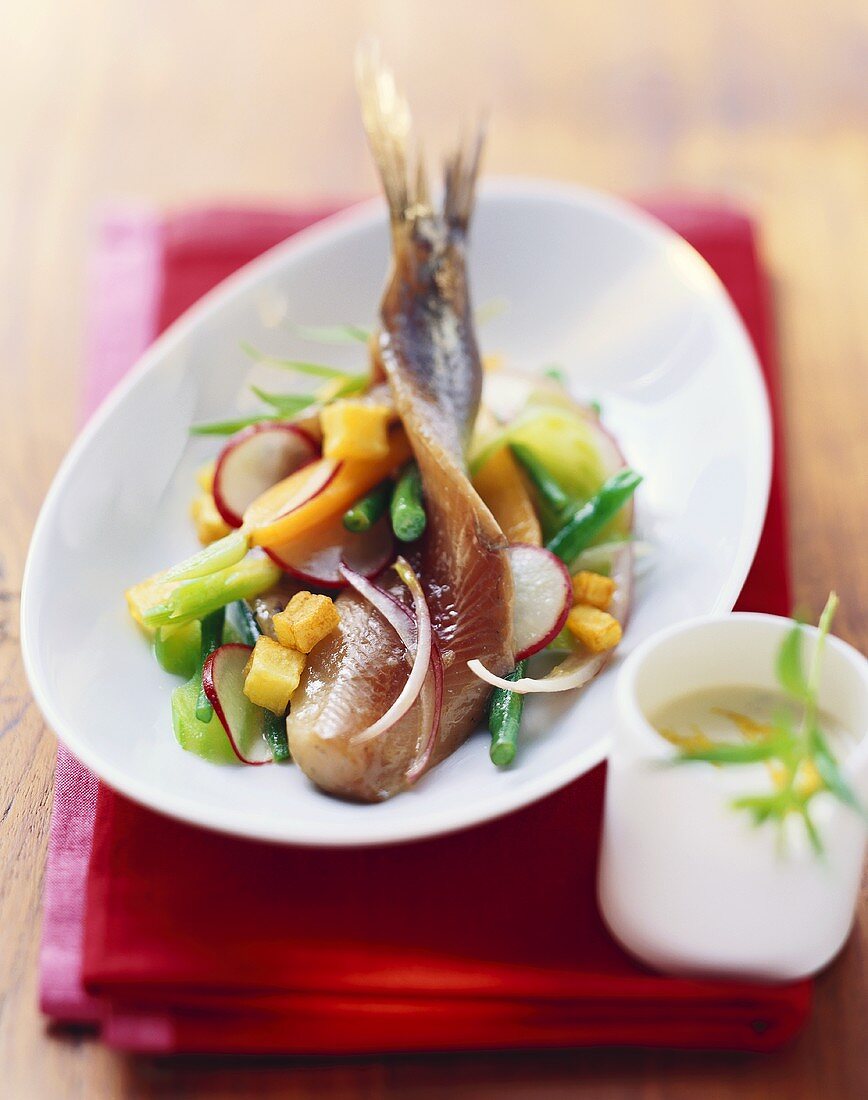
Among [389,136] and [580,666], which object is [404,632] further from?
[389,136]

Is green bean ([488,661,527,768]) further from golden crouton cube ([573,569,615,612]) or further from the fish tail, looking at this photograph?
the fish tail

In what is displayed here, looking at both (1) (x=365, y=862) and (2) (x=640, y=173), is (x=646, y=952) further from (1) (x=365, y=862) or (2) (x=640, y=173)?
(2) (x=640, y=173)

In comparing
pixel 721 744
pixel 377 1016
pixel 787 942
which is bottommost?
pixel 377 1016

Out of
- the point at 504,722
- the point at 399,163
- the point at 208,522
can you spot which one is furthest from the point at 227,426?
the point at 504,722

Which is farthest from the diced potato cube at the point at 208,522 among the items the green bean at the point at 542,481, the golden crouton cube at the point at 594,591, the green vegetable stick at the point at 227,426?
the golden crouton cube at the point at 594,591

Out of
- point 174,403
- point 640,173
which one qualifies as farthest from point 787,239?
point 174,403

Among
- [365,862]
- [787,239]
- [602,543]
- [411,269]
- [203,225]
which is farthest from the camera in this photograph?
[787,239]
